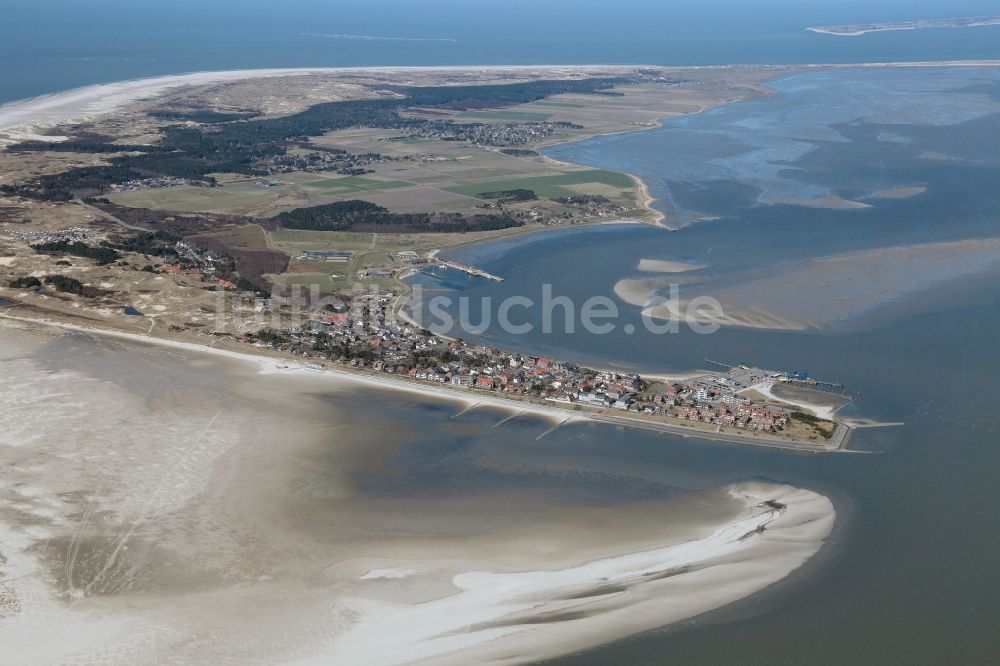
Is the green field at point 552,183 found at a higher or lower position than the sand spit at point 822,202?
higher

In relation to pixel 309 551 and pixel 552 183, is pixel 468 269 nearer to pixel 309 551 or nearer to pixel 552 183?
pixel 552 183

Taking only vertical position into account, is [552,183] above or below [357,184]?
above

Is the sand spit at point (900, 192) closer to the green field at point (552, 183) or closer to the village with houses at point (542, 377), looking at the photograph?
the green field at point (552, 183)

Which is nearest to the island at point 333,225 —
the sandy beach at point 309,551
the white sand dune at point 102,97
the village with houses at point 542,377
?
the village with houses at point 542,377

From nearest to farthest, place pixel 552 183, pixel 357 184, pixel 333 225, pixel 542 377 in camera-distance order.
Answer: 1. pixel 542 377
2. pixel 333 225
3. pixel 552 183
4. pixel 357 184

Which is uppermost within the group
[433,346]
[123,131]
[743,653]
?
[123,131]

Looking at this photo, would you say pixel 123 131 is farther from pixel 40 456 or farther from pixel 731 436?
pixel 731 436

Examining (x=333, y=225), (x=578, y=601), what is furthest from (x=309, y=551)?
(x=333, y=225)

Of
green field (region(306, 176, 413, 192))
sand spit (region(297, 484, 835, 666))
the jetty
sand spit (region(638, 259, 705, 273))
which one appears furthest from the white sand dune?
sand spit (region(297, 484, 835, 666))

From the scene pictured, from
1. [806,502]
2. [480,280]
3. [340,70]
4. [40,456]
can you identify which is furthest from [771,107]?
[40,456]
